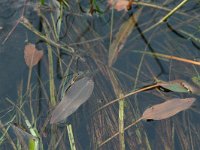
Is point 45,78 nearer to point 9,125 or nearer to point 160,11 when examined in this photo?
point 9,125

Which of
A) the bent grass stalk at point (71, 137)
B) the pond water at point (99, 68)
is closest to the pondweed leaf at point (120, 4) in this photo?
the pond water at point (99, 68)

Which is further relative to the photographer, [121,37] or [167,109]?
[121,37]

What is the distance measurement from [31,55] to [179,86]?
560mm

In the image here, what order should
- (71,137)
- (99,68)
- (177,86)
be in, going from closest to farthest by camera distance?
1. (71,137)
2. (177,86)
3. (99,68)

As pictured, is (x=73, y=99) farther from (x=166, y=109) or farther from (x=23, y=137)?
(x=166, y=109)

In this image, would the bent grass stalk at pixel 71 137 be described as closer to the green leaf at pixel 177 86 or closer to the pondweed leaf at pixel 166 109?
the pondweed leaf at pixel 166 109

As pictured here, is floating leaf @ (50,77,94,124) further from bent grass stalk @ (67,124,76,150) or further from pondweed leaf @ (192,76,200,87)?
pondweed leaf @ (192,76,200,87)

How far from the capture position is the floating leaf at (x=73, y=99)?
4.94 feet

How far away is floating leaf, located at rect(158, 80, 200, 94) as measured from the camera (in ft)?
5.24

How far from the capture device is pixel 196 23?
182 centimetres

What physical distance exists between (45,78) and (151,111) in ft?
1.37

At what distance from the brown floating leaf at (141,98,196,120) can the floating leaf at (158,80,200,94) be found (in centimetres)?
5

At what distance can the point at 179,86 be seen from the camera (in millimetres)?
1604

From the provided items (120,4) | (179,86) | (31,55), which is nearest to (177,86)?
(179,86)
